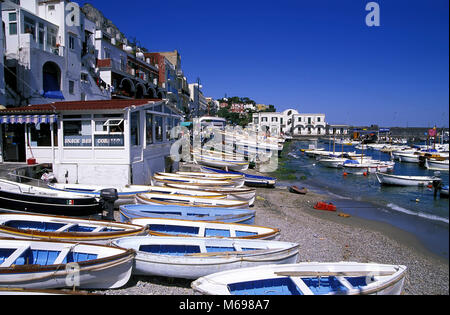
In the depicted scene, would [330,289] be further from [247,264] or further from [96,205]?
[96,205]

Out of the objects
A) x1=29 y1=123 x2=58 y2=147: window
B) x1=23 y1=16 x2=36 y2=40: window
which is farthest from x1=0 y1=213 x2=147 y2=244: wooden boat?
x1=23 y1=16 x2=36 y2=40: window

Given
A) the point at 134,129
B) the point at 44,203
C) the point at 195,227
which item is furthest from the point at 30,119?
the point at 195,227

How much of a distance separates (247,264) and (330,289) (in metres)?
2.00

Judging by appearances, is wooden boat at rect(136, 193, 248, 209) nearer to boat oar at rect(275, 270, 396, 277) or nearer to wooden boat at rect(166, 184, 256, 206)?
wooden boat at rect(166, 184, 256, 206)

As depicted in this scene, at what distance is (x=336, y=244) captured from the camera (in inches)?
458

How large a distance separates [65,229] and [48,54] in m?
20.6

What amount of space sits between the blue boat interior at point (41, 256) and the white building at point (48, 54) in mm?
17713

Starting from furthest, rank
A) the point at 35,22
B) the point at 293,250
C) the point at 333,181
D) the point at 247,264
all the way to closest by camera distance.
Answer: the point at 333,181, the point at 35,22, the point at 293,250, the point at 247,264

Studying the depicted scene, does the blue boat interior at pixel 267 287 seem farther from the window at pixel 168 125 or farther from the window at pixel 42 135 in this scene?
the window at pixel 168 125

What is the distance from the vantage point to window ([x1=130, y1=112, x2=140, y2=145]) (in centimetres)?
1504

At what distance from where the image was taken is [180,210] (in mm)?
11680

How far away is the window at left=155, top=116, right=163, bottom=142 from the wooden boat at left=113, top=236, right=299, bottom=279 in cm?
1108
